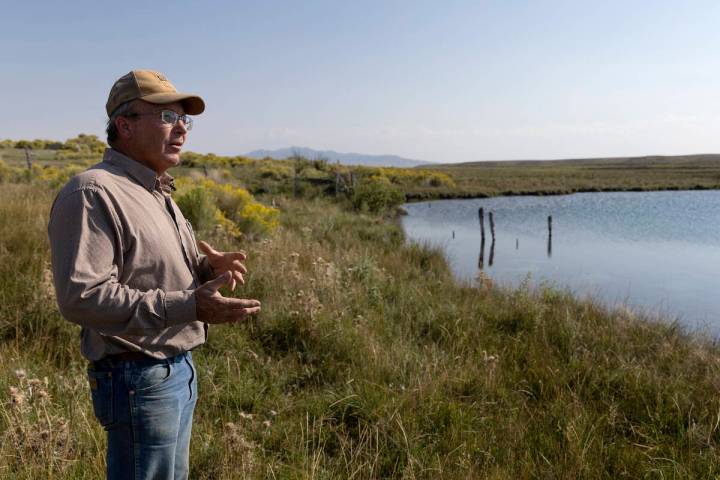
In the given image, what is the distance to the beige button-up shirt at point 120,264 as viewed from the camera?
4.42 ft

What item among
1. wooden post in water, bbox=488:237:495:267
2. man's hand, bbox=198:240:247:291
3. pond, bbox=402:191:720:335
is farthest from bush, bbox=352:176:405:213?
man's hand, bbox=198:240:247:291

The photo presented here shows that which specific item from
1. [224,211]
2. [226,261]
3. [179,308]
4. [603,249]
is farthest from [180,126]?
[603,249]

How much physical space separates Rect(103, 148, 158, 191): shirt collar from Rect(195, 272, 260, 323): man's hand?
1.42ft

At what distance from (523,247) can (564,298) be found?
10.7 m

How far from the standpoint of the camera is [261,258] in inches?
257

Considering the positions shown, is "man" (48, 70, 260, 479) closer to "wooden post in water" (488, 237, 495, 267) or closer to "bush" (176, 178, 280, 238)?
"bush" (176, 178, 280, 238)

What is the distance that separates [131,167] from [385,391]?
97.9 inches

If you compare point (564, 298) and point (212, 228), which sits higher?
point (212, 228)

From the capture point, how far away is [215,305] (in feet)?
4.84

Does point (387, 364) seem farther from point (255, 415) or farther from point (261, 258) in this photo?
point (261, 258)

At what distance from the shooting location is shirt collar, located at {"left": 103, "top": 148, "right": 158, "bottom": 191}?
1.60m

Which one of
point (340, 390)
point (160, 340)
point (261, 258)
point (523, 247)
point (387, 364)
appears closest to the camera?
point (160, 340)

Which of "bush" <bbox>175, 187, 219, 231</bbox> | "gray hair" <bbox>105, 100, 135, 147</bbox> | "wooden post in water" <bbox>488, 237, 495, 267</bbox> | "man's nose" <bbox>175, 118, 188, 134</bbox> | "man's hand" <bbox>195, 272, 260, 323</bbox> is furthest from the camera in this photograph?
A: "wooden post in water" <bbox>488, 237, 495, 267</bbox>

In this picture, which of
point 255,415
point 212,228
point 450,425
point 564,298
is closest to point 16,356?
point 255,415
